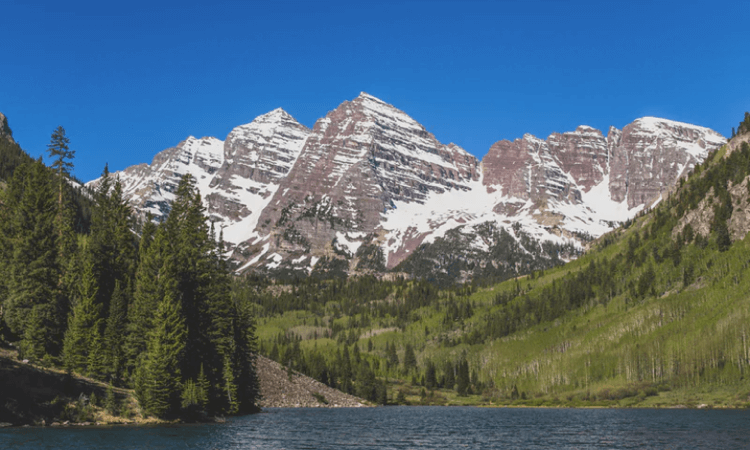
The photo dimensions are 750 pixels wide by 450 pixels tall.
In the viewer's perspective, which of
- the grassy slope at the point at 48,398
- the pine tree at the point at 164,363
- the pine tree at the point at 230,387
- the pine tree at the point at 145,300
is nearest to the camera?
the grassy slope at the point at 48,398

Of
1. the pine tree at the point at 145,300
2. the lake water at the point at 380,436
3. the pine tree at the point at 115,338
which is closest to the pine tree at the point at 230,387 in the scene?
the lake water at the point at 380,436

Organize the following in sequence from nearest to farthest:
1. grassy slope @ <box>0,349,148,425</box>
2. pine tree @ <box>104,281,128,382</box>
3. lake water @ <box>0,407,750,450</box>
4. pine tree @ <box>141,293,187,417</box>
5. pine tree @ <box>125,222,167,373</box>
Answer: lake water @ <box>0,407,750,450</box>
grassy slope @ <box>0,349,148,425</box>
pine tree @ <box>141,293,187,417</box>
pine tree @ <box>125,222,167,373</box>
pine tree @ <box>104,281,128,382</box>

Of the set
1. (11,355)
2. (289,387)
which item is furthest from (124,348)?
(289,387)

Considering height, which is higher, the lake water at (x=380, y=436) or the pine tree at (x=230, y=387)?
the pine tree at (x=230, y=387)

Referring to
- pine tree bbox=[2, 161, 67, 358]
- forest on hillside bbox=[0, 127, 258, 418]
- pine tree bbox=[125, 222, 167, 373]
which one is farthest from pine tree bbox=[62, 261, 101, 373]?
pine tree bbox=[125, 222, 167, 373]

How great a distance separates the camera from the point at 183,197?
423 feet

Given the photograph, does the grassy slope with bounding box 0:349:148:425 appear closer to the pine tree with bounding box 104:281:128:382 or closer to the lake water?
the lake water

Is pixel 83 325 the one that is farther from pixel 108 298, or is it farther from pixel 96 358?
pixel 108 298

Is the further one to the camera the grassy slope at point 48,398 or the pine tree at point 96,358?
the pine tree at point 96,358

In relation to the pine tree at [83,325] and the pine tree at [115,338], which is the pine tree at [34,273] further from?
the pine tree at [115,338]

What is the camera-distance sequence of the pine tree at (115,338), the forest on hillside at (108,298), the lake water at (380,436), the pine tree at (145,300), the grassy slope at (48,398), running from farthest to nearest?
the pine tree at (115,338) < the pine tree at (145,300) < the forest on hillside at (108,298) < the grassy slope at (48,398) < the lake water at (380,436)

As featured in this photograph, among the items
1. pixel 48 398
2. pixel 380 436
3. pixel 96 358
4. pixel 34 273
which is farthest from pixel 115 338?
pixel 380 436

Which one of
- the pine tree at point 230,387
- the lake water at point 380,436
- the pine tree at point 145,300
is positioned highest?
the pine tree at point 145,300

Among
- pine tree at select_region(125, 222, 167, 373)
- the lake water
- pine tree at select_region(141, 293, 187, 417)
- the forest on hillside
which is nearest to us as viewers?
the lake water
